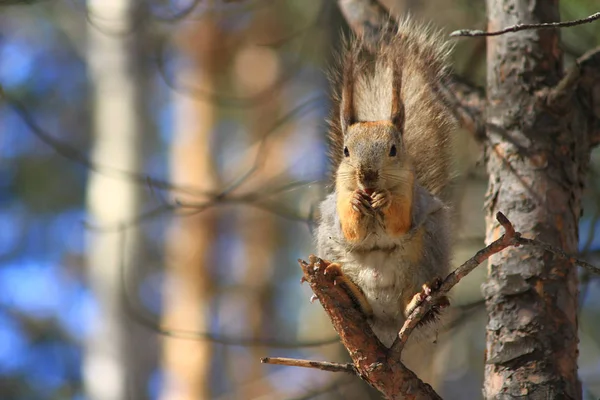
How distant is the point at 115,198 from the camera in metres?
5.64

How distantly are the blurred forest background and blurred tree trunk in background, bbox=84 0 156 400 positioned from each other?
0.6 inches

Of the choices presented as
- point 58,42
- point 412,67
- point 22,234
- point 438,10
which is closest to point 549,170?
point 412,67

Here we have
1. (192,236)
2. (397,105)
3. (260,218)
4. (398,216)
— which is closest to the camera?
(398,216)

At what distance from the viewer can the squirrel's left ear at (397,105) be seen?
73.2 inches

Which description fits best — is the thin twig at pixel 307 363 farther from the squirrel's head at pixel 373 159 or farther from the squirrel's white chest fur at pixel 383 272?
the squirrel's head at pixel 373 159

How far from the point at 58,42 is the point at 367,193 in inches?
336

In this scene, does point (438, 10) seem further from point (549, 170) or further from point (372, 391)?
point (549, 170)

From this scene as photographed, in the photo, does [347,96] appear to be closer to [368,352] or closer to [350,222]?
[350,222]

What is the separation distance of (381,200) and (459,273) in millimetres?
338

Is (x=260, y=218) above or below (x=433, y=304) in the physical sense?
above

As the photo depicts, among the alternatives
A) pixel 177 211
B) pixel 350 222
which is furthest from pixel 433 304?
pixel 177 211

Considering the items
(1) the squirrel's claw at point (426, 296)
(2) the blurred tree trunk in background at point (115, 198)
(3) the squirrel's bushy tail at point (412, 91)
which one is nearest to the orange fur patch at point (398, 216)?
(1) the squirrel's claw at point (426, 296)

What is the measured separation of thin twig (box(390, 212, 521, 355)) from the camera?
1.34m

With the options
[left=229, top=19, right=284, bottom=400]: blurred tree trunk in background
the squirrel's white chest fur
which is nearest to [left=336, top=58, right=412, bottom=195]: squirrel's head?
the squirrel's white chest fur
